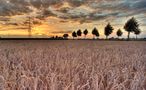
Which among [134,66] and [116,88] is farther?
[134,66]

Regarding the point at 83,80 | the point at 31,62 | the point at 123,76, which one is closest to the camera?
the point at 83,80

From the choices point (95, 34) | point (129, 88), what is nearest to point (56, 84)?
point (129, 88)

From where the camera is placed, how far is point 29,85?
8.20 feet

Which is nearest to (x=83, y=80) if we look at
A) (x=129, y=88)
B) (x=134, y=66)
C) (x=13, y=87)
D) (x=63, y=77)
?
(x=63, y=77)

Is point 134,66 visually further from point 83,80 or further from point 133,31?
point 133,31

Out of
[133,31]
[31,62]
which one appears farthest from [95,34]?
[31,62]

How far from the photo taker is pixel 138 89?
2656mm

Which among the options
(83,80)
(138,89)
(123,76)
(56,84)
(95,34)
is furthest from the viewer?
(95,34)

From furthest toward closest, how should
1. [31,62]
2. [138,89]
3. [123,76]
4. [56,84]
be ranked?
[31,62], [123,76], [138,89], [56,84]

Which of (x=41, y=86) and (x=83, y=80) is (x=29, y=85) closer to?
(x=41, y=86)

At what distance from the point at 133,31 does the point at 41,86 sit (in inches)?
1763

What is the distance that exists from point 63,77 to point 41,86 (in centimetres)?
27

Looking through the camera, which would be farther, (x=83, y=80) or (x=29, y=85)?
(x=83, y=80)

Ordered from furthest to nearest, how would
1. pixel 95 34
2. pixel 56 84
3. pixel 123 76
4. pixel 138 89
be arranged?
pixel 95 34 < pixel 123 76 < pixel 138 89 < pixel 56 84
